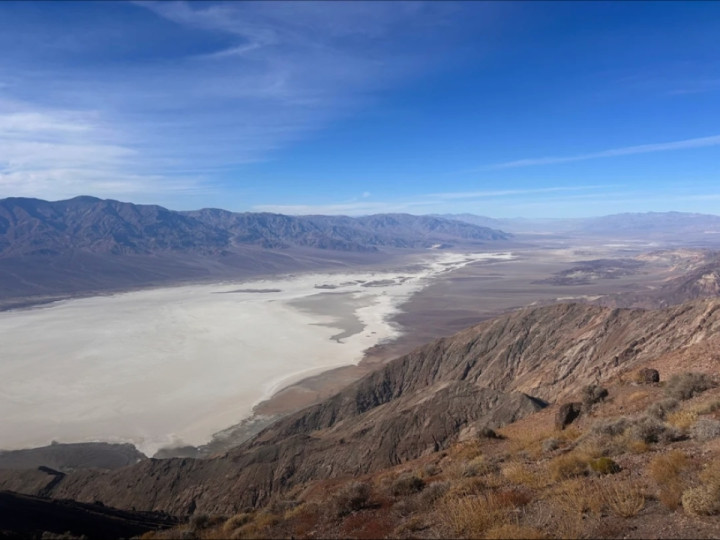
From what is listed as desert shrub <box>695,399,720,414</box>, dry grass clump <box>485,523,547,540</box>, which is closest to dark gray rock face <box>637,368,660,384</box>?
desert shrub <box>695,399,720,414</box>

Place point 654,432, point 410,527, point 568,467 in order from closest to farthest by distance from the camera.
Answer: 1. point 410,527
2. point 568,467
3. point 654,432

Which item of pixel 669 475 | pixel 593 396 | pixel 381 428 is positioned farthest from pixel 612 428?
pixel 381 428

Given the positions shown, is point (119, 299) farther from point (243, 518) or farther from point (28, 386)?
point (243, 518)

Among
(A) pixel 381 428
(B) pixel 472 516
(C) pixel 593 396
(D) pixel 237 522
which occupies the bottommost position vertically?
(A) pixel 381 428

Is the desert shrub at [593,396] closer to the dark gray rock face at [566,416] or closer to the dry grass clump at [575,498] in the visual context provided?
the dark gray rock face at [566,416]

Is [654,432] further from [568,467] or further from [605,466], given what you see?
[568,467]

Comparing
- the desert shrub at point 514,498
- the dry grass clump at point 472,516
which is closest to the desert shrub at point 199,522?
the dry grass clump at point 472,516

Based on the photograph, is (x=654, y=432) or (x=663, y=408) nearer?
(x=654, y=432)
